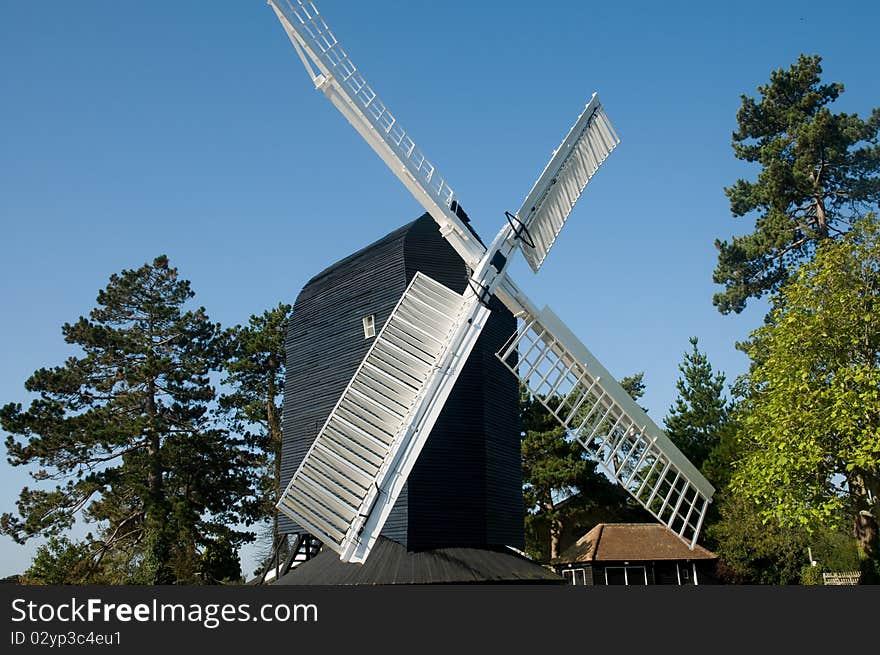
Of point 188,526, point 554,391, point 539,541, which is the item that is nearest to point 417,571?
point 554,391

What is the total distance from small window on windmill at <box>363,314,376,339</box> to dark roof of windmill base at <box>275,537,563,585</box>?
4862mm

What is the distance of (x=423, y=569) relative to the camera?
15406mm

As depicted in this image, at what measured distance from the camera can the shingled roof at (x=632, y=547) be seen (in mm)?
24938

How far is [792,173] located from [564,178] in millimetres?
12840

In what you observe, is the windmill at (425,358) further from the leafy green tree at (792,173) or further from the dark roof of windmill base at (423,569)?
the leafy green tree at (792,173)

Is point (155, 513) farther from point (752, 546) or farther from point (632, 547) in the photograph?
point (752, 546)

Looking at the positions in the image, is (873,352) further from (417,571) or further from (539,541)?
(539,541)

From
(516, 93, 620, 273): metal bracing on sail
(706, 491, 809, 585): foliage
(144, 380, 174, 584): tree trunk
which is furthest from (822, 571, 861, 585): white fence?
(144, 380, 174, 584): tree trunk

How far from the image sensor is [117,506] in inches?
1157

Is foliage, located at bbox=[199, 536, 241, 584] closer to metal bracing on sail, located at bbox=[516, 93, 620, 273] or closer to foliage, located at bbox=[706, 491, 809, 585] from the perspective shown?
foliage, located at bbox=[706, 491, 809, 585]

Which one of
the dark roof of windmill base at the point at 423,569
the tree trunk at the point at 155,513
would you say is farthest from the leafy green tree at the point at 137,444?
the dark roof of windmill base at the point at 423,569

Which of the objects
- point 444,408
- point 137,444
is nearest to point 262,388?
point 137,444

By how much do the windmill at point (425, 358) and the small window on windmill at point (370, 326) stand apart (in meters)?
3.33

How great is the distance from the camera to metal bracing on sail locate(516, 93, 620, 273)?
1689cm
